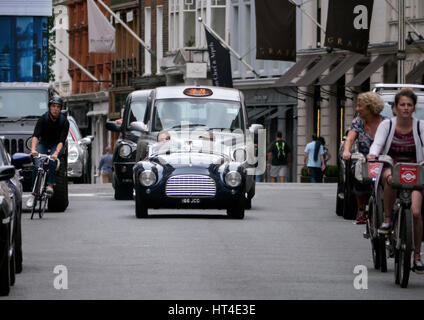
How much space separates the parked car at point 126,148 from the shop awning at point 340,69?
1979 cm

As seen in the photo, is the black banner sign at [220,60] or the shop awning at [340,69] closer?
the shop awning at [340,69]

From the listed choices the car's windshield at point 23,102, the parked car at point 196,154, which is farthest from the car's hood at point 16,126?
the parked car at point 196,154

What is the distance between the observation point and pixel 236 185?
2120 cm

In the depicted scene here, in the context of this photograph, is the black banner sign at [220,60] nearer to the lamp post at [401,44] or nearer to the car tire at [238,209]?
the lamp post at [401,44]

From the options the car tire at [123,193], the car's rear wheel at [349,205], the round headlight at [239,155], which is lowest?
the car tire at [123,193]

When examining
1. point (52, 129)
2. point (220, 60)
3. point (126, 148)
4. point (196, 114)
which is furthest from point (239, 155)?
point (220, 60)

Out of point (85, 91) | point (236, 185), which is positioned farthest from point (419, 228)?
point (85, 91)

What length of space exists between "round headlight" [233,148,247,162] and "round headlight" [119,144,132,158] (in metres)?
5.78

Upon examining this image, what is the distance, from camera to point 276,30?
48.4 m

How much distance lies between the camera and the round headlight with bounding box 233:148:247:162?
22234 mm

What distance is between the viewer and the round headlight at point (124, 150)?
28.0 meters

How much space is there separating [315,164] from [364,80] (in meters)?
4.99
